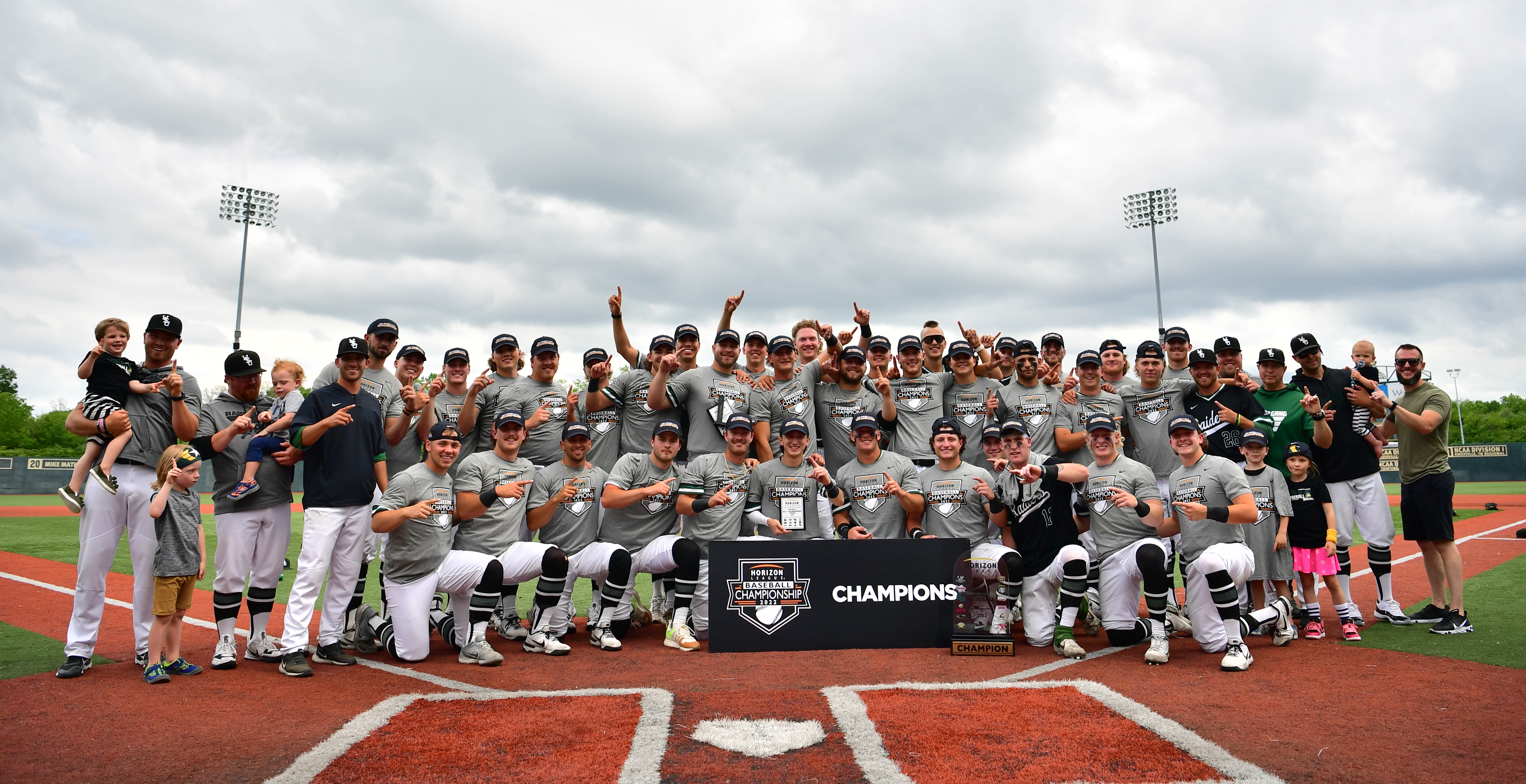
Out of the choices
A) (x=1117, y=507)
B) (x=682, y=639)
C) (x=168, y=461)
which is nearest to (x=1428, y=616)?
(x=1117, y=507)

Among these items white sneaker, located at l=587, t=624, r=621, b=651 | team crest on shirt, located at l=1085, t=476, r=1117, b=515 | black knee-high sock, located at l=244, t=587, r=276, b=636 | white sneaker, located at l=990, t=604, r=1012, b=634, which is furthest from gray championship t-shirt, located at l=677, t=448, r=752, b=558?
black knee-high sock, located at l=244, t=587, r=276, b=636

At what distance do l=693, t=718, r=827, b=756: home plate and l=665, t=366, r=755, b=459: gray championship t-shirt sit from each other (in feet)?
11.0

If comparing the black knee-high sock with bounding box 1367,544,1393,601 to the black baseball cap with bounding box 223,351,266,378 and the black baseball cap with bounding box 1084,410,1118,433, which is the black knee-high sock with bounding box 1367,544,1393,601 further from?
the black baseball cap with bounding box 223,351,266,378

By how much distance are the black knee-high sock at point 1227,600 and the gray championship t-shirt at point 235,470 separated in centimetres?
672

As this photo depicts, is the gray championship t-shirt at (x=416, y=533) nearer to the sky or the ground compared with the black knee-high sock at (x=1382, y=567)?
nearer to the sky

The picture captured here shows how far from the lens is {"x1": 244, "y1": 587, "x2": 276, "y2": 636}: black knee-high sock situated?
6.12 m

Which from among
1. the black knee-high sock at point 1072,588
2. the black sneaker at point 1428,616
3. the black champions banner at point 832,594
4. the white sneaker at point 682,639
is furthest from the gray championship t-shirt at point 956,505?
the black sneaker at point 1428,616

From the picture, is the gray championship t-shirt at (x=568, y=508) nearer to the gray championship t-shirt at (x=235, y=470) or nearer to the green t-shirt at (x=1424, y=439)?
the gray championship t-shirt at (x=235, y=470)

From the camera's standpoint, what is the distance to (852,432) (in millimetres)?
7242

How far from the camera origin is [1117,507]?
6.52 m

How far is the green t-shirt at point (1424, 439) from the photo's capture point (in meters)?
6.88

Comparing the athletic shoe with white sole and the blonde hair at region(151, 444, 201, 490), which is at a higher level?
the blonde hair at region(151, 444, 201, 490)

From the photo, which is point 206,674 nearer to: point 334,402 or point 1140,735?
point 334,402

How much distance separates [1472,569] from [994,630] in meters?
8.19
